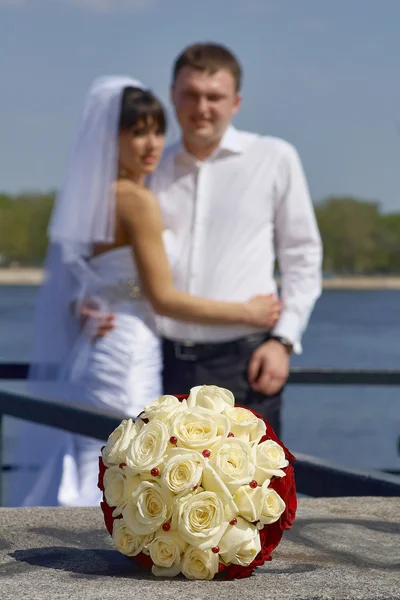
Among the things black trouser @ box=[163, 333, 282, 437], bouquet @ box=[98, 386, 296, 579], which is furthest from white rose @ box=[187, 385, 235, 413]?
black trouser @ box=[163, 333, 282, 437]

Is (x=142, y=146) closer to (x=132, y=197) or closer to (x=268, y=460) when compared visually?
(x=132, y=197)

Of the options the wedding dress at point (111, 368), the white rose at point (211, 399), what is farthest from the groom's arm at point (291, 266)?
the white rose at point (211, 399)

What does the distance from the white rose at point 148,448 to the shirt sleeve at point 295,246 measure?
282cm

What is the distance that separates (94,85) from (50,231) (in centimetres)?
67

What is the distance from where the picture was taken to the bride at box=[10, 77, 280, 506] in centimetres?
510

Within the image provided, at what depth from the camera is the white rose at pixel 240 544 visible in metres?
2.27

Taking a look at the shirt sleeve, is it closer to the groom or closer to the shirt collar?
the groom

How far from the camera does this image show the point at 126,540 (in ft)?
7.75

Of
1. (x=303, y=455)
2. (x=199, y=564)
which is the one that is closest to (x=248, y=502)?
(x=199, y=564)

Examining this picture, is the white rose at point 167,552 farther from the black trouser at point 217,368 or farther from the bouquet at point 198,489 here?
the black trouser at point 217,368

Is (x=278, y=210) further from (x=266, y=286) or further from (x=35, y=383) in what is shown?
(x=35, y=383)

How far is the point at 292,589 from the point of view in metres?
2.27

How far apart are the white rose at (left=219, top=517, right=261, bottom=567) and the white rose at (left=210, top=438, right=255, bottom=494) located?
7 cm

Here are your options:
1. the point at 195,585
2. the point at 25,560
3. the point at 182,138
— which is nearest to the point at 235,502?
the point at 195,585
